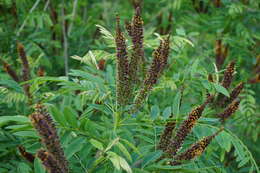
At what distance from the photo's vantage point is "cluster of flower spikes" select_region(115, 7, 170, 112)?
1284 mm

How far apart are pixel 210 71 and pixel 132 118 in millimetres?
538

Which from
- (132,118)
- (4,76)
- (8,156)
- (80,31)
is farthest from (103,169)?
(80,31)

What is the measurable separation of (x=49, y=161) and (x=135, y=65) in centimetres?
49

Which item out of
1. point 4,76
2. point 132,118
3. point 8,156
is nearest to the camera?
point 132,118

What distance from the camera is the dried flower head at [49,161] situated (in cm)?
100

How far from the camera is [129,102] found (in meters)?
1.37

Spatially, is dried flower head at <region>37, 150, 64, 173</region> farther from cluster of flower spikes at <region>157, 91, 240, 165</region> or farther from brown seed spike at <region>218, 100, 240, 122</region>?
brown seed spike at <region>218, 100, 240, 122</region>

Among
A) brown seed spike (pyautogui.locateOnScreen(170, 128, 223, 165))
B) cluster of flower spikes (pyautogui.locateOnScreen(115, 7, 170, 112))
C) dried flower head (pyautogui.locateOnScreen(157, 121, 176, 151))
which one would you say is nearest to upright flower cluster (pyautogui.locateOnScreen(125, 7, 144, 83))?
cluster of flower spikes (pyautogui.locateOnScreen(115, 7, 170, 112))

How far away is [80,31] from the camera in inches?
109

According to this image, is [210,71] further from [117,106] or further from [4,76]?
[4,76]

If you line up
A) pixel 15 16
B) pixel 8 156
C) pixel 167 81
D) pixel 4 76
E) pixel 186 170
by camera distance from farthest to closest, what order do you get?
pixel 15 16
pixel 4 76
pixel 8 156
pixel 167 81
pixel 186 170

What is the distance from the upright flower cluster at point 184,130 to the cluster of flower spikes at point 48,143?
0.35m

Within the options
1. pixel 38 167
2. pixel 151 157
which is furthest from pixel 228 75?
pixel 38 167

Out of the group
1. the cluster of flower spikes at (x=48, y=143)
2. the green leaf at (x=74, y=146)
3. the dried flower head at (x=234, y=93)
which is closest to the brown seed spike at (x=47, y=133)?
the cluster of flower spikes at (x=48, y=143)
